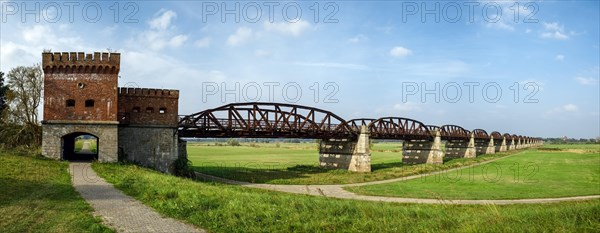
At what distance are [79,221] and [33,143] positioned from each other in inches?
1158

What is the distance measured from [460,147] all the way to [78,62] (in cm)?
7686

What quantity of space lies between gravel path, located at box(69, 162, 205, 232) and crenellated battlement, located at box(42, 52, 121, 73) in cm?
1243

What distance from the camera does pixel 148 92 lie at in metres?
33.6

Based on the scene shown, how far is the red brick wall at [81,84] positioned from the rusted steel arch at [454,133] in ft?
195

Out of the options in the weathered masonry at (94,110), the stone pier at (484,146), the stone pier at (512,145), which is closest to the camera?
the weathered masonry at (94,110)

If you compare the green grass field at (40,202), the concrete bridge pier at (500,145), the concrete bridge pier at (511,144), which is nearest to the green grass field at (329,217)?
the green grass field at (40,202)

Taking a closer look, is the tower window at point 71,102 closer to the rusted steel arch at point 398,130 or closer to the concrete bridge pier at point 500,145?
the rusted steel arch at point 398,130

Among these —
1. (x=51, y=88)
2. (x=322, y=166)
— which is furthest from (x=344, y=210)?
(x=322, y=166)

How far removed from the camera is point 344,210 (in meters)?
13.9

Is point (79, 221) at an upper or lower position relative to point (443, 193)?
upper

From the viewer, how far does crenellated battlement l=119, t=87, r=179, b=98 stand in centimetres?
3288

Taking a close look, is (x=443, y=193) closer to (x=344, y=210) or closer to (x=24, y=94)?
(x=344, y=210)

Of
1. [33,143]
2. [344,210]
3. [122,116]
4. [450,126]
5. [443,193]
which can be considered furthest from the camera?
[450,126]

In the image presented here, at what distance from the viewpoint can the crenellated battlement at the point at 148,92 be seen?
Answer: 32875 mm
